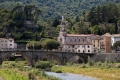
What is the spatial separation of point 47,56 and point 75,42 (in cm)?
1218

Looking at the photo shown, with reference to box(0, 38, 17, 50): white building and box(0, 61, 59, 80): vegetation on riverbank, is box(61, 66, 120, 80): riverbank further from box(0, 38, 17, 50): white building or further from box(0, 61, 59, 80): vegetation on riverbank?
box(0, 38, 17, 50): white building

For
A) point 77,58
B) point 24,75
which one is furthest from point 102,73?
point 77,58

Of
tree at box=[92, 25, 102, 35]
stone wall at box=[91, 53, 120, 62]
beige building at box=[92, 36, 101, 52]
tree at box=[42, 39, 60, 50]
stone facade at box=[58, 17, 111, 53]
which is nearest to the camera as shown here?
stone wall at box=[91, 53, 120, 62]

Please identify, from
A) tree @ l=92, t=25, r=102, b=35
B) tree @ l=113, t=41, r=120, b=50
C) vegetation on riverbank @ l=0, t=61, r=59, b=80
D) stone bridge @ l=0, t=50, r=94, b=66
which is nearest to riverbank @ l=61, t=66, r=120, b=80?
vegetation on riverbank @ l=0, t=61, r=59, b=80

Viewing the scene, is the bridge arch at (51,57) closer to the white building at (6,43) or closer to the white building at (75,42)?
the white building at (75,42)

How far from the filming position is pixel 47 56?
11169 centimetres

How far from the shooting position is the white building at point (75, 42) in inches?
4641

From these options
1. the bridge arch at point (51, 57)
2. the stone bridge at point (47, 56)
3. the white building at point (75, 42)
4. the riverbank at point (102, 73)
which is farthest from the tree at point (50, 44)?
the riverbank at point (102, 73)

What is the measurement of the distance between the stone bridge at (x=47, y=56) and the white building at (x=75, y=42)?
7558 millimetres

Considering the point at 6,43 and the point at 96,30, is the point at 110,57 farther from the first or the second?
the point at 6,43

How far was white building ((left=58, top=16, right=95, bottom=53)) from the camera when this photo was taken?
11788 cm

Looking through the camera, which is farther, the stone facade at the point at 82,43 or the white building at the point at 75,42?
the white building at the point at 75,42

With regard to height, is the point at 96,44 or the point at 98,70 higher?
the point at 96,44

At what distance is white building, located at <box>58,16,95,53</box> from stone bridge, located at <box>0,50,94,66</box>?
756cm
